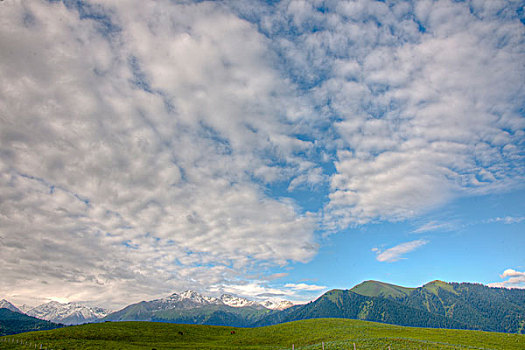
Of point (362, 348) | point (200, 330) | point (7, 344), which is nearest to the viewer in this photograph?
point (362, 348)

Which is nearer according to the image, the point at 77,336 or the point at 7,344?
the point at 7,344

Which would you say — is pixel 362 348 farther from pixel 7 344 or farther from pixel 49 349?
pixel 7 344

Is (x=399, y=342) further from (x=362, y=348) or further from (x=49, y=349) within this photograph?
(x=49, y=349)

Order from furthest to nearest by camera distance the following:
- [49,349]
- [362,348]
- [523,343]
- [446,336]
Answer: [446,336]
[523,343]
[49,349]
[362,348]

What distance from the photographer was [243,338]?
3359 inches

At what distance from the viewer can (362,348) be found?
47906mm

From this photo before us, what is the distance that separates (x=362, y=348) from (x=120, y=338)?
62897 mm

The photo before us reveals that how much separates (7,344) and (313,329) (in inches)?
3238

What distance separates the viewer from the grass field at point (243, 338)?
58.2 m

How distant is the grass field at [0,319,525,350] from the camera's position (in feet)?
191

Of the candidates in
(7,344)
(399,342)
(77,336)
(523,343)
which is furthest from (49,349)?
(523,343)

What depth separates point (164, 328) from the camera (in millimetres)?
A: 95500

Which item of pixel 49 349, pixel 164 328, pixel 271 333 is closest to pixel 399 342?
pixel 271 333

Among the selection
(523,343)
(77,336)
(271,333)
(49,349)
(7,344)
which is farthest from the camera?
(271,333)
